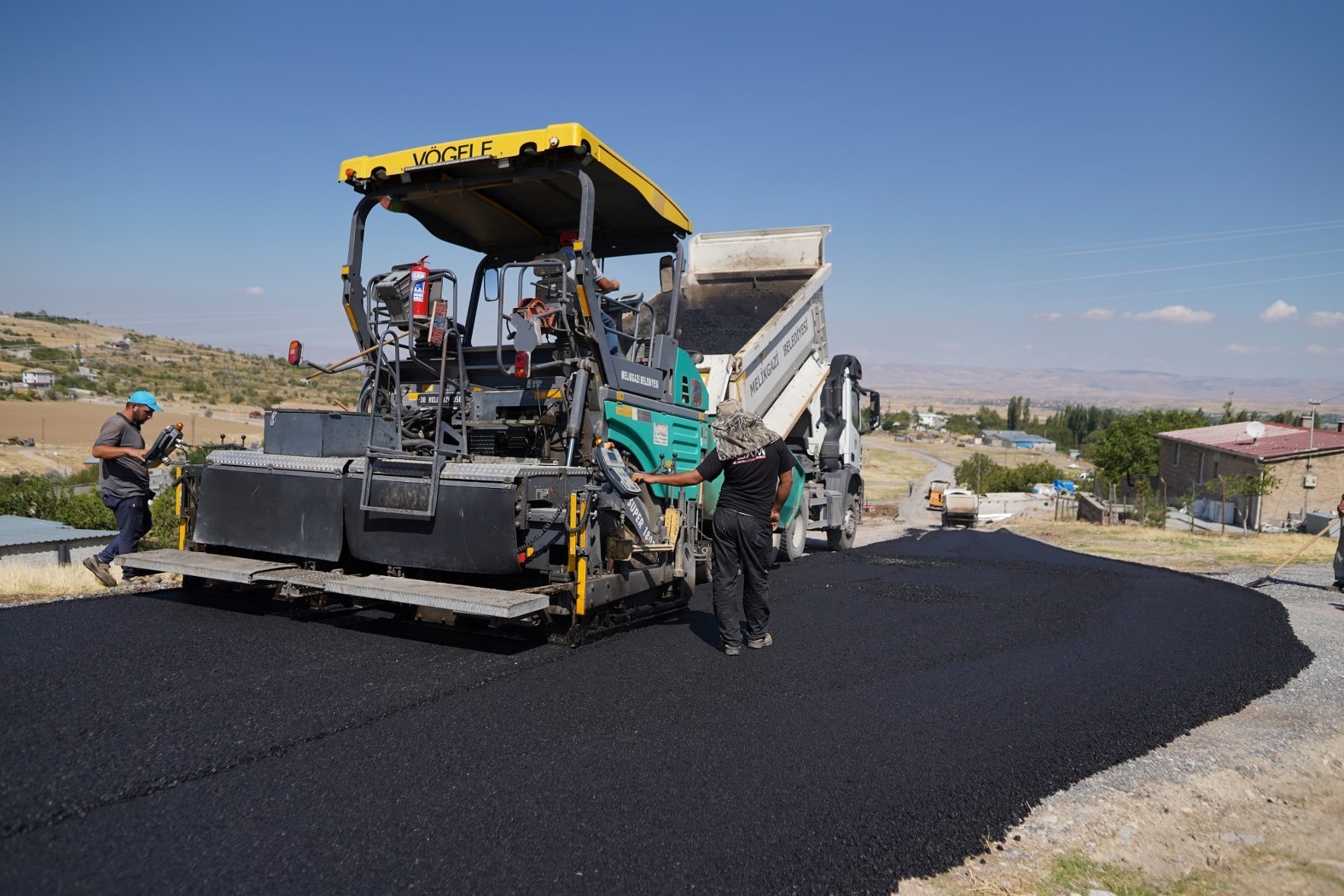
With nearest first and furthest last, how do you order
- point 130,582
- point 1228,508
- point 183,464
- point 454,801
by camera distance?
point 454,801
point 183,464
point 130,582
point 1228,508

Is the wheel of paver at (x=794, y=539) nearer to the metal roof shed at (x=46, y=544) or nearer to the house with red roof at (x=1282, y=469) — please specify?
the metal roof shed at (x=46, y=544)

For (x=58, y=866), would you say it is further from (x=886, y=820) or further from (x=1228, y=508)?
(x=1228, y=508)

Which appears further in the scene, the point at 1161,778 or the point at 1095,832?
the point at 1161,778

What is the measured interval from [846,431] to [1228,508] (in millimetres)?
26589

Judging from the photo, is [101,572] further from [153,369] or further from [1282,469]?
[153,369]

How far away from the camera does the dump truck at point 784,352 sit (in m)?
8.88

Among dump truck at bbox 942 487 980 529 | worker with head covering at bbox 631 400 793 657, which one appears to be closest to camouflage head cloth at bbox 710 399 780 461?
worker with head covering at bbox 631 400 793 657

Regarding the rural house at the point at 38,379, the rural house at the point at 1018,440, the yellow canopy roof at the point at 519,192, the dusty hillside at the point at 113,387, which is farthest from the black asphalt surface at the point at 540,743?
the rural house at the point at 1018,440

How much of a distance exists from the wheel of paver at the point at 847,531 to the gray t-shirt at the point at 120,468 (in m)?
7.94

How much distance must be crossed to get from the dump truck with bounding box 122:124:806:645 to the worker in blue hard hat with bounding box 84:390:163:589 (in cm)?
58

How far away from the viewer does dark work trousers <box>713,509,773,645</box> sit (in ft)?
17.6

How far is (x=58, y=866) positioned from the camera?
2426 mm

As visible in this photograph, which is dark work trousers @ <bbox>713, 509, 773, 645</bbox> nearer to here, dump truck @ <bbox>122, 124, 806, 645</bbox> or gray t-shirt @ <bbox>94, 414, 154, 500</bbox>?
dump truck @ <bbox>122, 124, 806, 645</bbox>

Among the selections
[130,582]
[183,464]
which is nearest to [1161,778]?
[183,464]
